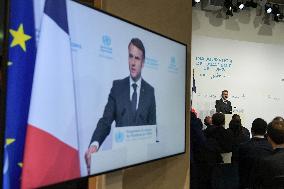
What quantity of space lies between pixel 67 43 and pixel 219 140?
378 centimetres

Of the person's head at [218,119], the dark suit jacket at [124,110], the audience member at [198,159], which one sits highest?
the dark suit jacket at [124,110]

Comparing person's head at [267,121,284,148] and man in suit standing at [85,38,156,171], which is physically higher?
man in suit standing at [85,38,156,171]

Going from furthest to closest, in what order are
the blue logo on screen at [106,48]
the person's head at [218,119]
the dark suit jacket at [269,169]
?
the person's head at [218,119]
the dark suit jacket at [269,169]
the blue logo on screen at [106,48]

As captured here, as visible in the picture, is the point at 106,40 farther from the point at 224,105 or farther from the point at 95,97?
the point at 224,105

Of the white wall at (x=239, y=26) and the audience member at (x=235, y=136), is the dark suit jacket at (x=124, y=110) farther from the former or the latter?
the white wall at (x=239, y=26)

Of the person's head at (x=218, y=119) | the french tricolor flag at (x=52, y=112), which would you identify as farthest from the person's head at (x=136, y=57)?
the person's head at (x=218, y=119)

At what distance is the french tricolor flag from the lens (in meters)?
1.52

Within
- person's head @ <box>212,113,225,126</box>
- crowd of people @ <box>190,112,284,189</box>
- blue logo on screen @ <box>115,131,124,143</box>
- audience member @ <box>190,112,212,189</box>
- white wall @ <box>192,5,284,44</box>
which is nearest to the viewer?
blue logo on screen @ <box>115,131,124,143</box>

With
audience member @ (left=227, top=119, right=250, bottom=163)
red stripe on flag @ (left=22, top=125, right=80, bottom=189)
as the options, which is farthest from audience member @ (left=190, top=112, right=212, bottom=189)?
red stripe on flag @ (left=22, top=125, right=80, bottom=189)

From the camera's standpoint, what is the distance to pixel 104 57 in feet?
6.54

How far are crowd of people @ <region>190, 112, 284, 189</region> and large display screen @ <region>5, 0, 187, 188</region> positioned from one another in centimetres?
79

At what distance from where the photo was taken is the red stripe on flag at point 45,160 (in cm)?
150

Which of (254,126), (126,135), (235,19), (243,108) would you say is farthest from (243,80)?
(126,135)

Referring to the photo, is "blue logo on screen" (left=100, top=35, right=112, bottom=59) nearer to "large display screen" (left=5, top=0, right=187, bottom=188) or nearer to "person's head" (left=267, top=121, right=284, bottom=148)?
"large display screen" (left=5, top=0, right=187, bottom=188)
